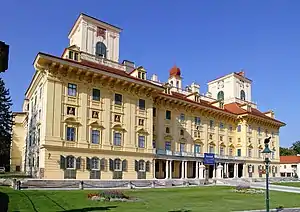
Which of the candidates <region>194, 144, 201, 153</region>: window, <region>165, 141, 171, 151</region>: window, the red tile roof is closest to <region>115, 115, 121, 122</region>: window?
<region>165, 141, 171, 151</region>: window

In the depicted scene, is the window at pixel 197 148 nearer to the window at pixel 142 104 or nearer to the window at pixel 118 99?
the window at pixel 142 104

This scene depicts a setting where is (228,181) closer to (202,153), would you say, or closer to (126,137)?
(202,153)

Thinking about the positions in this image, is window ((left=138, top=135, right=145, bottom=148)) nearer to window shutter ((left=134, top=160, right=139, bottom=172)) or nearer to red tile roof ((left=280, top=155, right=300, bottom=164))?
window shutter ((left=134, top=160, right=139, bottom=172))

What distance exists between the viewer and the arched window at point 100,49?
4612 centimetres

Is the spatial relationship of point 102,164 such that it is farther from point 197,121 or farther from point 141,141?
point 197,121

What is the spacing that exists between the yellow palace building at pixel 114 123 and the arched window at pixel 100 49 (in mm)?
144

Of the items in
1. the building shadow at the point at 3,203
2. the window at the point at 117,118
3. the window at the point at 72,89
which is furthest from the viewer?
the window at the point at 117,118

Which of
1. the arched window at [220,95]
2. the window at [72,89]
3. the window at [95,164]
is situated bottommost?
the window at [95,164]

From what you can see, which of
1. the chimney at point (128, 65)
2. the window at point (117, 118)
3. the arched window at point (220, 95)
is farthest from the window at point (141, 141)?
the arched window at point (220, 95)

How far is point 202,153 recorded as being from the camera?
53719 mm

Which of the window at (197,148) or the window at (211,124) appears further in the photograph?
the window at (211,124)

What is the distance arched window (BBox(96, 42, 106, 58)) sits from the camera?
46125 mm

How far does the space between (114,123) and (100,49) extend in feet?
41.1

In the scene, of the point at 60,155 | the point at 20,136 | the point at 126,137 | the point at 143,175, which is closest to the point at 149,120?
the point at 126,137
